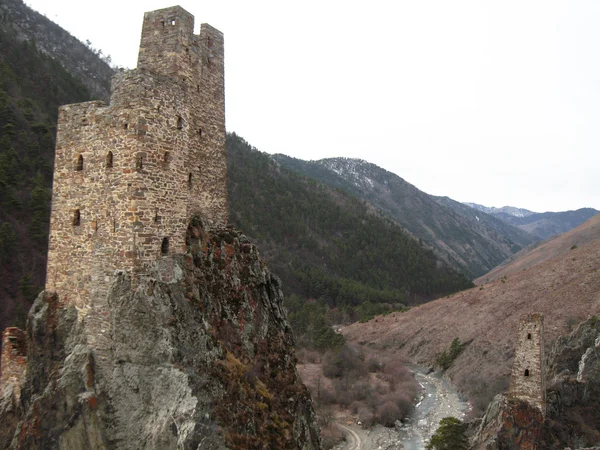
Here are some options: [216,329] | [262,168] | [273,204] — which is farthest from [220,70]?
[262,168]

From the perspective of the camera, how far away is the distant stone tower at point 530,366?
76.1 feet

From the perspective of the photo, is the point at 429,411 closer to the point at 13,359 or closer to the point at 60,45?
the point at 13,359

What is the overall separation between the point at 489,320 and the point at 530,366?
3885 cm

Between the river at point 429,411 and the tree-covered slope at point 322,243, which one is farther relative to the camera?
the tree-covered slope at point 322,243

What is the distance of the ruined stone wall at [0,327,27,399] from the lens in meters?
14.9

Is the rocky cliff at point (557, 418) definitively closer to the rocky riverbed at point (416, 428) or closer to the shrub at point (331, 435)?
the rocky riverbed at point (416, 428)

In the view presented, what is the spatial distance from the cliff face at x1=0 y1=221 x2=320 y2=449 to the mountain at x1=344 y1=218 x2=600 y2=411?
108ft

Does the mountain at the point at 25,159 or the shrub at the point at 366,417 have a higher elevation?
the mountain at the point at 25,159

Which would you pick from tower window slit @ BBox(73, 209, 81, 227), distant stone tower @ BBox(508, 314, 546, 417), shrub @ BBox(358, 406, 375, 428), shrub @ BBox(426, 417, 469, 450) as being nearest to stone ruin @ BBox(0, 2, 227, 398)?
tower window slit @ BBox(73, 209, 81, 227)

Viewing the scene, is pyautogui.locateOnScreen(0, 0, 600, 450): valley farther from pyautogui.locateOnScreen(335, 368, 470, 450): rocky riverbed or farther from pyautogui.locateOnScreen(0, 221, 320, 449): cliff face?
pyautogui.locateOnScreen(335, 368, 470, 450): rocky riverbed

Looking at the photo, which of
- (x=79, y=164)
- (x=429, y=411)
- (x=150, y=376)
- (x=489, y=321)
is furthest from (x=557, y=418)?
(x=489, y=321)

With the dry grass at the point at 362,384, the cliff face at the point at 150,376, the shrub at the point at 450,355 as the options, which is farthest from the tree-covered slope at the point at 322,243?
the cliff face at the point at 150,376

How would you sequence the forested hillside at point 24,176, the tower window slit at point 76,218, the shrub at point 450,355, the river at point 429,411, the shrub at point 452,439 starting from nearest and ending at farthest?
the tower window slit at point 76,218 → the shrub at point 452,439 → the river at point 429,411 → the forested hillside at point 24,176 → the shrub at point 450,355

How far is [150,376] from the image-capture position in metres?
12.3
